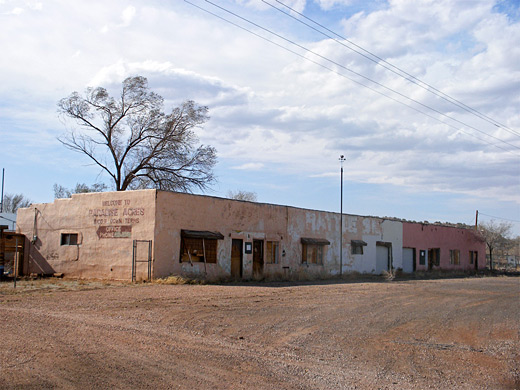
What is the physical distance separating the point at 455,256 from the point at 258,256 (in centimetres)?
2758

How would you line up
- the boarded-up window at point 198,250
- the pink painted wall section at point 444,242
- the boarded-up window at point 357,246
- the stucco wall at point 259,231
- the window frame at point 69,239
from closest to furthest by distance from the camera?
the stucco wall at point 259,231 → the boarded-up window at point 198,250 → the window frame at point 69,239 → the boarded-up window at point 357,246 → the pink painted wall section at point 444,242

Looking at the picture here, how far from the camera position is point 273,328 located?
12.2 meters

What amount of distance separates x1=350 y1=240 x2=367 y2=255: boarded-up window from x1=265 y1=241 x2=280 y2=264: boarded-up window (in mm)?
8086

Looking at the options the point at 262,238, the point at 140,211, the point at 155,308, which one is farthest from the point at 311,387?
the point at 262,238

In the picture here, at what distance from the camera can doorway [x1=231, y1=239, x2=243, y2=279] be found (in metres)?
27.6

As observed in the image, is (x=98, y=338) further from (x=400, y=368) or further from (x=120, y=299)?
(x=120, y=299)

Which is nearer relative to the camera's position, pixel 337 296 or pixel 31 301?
pixel 31 301

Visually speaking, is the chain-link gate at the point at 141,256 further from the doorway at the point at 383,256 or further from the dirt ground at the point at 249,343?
the doorway at the point at 383,256

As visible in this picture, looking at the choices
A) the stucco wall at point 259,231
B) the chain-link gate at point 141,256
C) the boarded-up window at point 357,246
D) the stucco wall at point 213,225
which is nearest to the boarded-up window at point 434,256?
the stucco wall at point 259,231

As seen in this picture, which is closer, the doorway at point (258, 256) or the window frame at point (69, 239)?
the window frame at point (69, 239)

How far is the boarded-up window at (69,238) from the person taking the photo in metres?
27.0

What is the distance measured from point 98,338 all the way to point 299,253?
22732 mm

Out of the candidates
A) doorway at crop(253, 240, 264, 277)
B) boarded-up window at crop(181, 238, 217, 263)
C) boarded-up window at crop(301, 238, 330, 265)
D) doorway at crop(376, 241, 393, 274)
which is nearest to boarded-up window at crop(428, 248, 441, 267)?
doorway at crop(376, 241, 393, 274)

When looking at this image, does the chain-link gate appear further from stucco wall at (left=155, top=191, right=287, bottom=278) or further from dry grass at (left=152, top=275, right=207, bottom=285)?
dry grass at (left=152, top=275, right=207, bottom=285)
